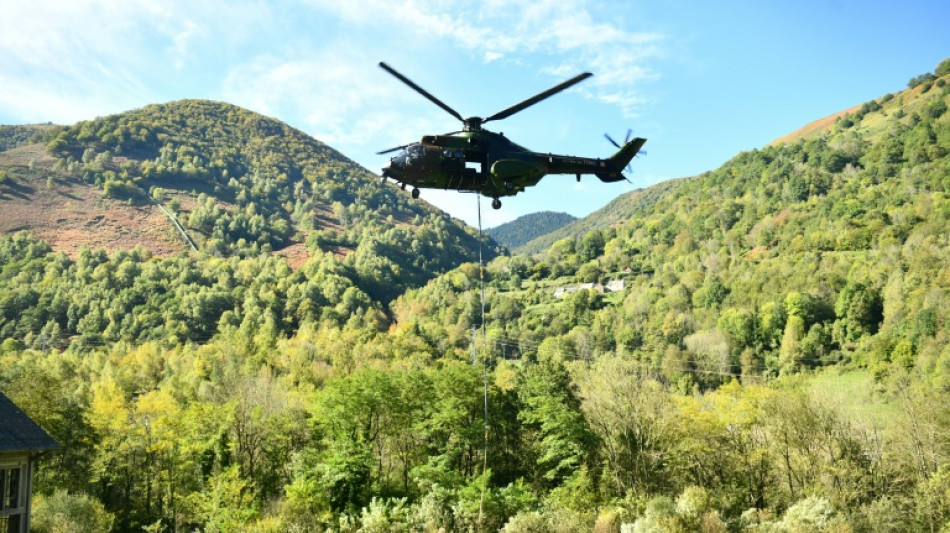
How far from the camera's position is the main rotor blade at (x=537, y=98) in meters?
12.1

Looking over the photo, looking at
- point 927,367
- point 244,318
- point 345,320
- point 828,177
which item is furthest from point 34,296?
point 828,177

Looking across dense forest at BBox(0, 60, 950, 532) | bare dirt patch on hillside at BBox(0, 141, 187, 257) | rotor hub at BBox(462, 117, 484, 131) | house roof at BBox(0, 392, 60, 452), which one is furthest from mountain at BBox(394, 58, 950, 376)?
house roof at BBox(0, 392, 60, 452)

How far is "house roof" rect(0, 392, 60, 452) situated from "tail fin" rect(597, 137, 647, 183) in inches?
807

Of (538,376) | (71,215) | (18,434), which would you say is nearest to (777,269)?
(538,376)

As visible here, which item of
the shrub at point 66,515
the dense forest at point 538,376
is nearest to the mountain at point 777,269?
the dense forest at point 538,376

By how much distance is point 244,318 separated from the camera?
3834 inches

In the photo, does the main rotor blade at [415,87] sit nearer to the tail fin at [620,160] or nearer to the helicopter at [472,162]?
the helicopter at [472,162]

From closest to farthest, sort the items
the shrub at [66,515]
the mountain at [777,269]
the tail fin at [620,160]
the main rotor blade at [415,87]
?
1. the main rotor blade at [415,87]
2. the tail fin at [620,160]
3. the shrub at [66,515]
4. the mountain at [777,269]

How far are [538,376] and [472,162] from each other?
32.6 m

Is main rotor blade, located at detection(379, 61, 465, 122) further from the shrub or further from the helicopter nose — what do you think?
the shrub

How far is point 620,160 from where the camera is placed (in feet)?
52.0

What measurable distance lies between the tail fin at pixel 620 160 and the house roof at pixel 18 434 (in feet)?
67.3

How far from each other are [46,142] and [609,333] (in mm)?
163252

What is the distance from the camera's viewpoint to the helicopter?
529 inches
